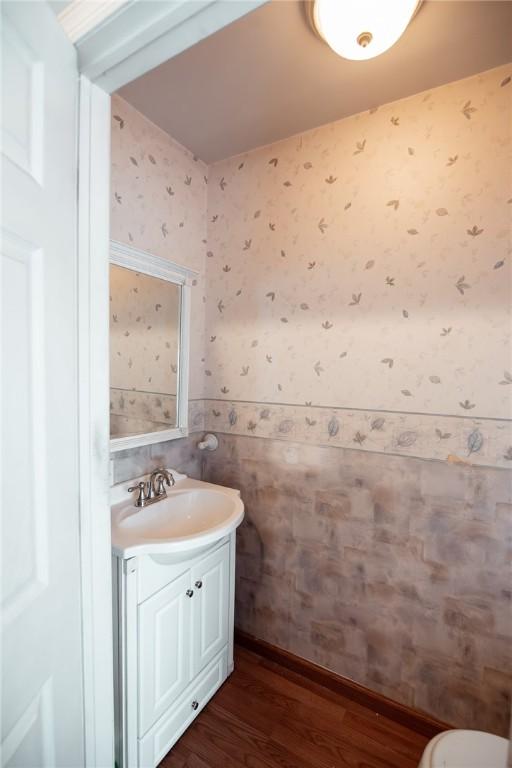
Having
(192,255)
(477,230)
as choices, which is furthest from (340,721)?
(192,255)

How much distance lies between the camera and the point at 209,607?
1438 mm

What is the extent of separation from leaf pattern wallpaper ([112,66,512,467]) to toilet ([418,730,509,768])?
809mm

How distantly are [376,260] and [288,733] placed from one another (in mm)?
2009

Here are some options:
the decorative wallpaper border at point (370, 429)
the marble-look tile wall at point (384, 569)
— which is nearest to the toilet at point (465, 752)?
the marble-look tile wall at point (384, 569)

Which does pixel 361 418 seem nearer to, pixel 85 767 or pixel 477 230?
pixel 477 230

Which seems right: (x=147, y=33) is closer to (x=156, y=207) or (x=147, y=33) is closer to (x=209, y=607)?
(x=156, y=207)

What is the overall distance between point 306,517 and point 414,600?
1.77 ft

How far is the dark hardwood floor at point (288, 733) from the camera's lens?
4.15 feet

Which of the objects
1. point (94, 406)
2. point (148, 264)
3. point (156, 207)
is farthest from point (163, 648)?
point (156, 207)

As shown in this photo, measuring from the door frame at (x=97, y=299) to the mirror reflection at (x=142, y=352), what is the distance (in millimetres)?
761

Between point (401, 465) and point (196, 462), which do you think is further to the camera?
point (196, 462)

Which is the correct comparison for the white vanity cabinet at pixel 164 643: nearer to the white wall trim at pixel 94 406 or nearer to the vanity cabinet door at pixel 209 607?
the vanity cabinet door at pixel 209 607

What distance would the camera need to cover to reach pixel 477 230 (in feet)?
4.09

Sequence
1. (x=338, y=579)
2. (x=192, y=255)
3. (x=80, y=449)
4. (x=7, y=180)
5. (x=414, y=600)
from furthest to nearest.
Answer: (x=192, y=255) → (x=338, y=579) → (x=414, y=600) → (x=80, y=449) → (x=7, y=180)
